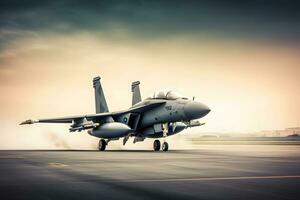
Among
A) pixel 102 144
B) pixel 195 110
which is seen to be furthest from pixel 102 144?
pixel 195 110

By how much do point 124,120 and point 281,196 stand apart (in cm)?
2596

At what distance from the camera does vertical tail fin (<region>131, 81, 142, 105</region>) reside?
1491 inches

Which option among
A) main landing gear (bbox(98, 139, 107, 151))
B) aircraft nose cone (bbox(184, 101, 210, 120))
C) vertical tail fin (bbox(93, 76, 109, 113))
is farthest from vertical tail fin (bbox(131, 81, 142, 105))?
aircraft nose cone (bbox(184, 101, 210, 120))

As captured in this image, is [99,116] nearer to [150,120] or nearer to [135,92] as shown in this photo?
[150,120]

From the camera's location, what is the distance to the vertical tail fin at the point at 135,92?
37.9 metres

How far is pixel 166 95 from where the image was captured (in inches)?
1184

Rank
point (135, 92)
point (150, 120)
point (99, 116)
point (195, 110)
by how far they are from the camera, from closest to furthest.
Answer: point (195, 110), point (150, 120), point (99, 116), point (135, 92)

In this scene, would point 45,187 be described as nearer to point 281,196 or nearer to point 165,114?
point 281,196

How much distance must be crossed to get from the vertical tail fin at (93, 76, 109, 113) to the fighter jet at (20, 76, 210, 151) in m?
5.17

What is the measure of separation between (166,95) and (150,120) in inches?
93.4

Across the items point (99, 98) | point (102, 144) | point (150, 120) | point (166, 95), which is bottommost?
point (102, 144)

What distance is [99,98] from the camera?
40500 mm

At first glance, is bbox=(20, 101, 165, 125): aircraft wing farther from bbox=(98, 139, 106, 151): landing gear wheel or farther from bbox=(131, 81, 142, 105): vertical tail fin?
bbox=(131, 81, 142, 105): vertical tail fin

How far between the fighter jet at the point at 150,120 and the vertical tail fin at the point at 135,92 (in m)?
4.49
